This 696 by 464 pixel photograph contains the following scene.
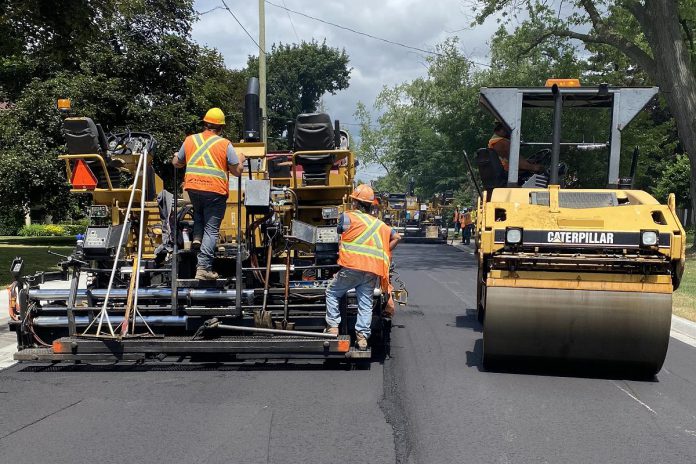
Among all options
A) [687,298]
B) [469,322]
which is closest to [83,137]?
[469,322]

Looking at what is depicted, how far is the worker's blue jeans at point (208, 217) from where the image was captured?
719 centimetres

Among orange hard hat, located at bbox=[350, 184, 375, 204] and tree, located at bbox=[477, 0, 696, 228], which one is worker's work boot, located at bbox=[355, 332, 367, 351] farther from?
tree, located at bbox=[477, 0, 696, 228]

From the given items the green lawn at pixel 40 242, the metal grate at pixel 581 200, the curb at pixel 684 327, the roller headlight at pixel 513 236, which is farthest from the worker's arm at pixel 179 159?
the green lawn at pixel 40 242

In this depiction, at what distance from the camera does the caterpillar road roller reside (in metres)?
6.62

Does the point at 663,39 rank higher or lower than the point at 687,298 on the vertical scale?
higher

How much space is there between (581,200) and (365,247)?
6.63ft

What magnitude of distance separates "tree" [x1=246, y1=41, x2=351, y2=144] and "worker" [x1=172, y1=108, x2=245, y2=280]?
134 ft

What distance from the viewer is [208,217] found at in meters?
7.27

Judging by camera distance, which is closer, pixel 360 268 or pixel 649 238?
pixel 649 238

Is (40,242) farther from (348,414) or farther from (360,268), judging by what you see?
(348,414)

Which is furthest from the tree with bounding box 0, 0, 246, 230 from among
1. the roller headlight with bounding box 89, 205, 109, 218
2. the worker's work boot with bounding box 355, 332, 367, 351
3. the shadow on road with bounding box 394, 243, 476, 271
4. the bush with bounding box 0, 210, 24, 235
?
the worker's work boot with bounding box 355, 332, 367, 351

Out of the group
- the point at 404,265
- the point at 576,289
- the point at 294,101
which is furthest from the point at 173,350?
the point at 294,101

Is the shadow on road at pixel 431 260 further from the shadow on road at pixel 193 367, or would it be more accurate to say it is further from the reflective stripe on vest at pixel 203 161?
the reflective stripe on vest at pixel 203 161

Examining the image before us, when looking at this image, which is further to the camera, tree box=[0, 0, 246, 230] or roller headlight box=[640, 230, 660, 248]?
tree box=[0, 0, 246, 230]
